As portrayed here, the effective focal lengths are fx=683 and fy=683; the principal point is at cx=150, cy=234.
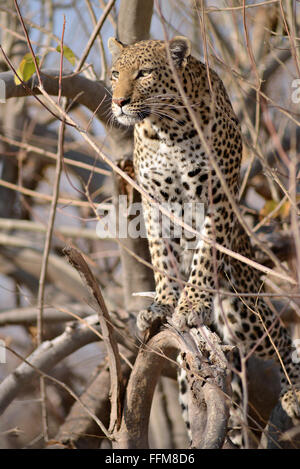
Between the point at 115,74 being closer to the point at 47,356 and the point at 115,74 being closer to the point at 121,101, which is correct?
the point at 121,101

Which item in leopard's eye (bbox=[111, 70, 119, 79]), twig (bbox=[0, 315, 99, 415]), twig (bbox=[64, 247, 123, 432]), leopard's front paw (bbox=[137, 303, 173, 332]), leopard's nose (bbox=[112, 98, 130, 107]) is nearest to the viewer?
twig (bbox=[64, 247, 123, 432])

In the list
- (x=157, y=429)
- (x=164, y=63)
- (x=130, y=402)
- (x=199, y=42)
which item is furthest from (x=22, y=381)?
(x=199, y=42)

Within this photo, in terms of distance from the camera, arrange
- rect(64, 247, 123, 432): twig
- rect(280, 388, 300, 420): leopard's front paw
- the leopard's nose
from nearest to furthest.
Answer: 1. rect(64, 247, 123, 432): twig
2. the leopard's nose
3. rect(280, 388, 300, 420): leopard's front paw

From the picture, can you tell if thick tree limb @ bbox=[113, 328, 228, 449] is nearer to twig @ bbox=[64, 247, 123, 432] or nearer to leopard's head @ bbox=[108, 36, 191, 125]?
twig @ bbox=[64, 247, 123, 432]

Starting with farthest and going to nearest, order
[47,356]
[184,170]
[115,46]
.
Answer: [47,356] < [115,46] < [184,170]

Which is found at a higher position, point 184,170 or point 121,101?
point 121,101

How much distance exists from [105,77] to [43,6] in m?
2.86

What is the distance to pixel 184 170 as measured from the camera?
4.73 m

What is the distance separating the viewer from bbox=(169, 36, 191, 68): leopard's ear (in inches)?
178

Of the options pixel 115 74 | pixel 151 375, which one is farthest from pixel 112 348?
pixel 115 74

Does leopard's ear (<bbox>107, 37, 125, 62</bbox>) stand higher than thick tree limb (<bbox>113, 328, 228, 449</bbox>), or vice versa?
leopard's ear (<bbox>107, 37, 125, 62</bbox>)

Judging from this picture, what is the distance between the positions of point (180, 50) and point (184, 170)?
0.80 meters

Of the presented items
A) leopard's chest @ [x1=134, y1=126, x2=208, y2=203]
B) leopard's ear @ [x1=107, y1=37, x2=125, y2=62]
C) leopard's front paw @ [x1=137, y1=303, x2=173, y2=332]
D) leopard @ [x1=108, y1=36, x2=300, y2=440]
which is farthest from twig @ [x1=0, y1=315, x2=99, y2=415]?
leopard's ear @ [x1=107, y1=37, x2=125, y2=62]
